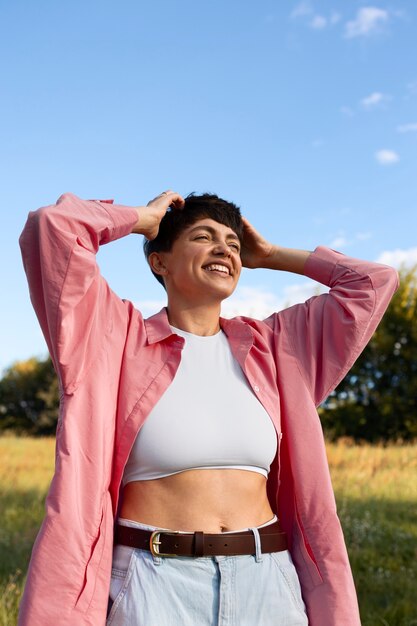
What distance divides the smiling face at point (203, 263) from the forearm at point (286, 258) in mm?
287

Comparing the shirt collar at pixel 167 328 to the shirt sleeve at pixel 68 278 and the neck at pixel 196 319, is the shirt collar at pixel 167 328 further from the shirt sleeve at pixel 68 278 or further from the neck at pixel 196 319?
the shirt sleeve at pixel 68 278

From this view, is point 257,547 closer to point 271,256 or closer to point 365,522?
point 271,256

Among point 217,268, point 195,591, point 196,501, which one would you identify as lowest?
point 195,591

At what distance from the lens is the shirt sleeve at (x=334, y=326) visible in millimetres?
2713

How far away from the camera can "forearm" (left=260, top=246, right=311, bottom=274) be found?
3061 mm

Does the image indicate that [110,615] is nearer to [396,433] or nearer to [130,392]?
[130,392]

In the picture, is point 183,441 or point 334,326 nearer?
point 183,441

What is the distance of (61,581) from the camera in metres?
2.14

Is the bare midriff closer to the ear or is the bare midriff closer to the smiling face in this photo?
the smiling face

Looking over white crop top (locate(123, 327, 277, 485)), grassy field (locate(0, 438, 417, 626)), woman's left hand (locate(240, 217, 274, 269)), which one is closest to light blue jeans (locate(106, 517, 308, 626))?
white crop top (locate(123, 327, 277, 485))

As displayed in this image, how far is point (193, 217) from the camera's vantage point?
2777 mm

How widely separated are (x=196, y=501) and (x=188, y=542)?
5.2 inches

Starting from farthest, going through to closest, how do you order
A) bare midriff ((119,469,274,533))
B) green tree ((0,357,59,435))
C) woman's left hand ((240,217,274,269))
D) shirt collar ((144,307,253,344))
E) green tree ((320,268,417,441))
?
green tree ((0,357,59,435)), green tree ((320,268,417,441)), woman's left hand ((240,217,274,269)), shirt collar ((144,307,253,344)), bare midriff ((119,469,274,533))

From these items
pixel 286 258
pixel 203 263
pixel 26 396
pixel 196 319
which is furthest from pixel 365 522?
pixel 26 396
